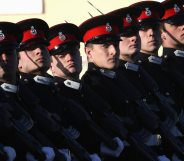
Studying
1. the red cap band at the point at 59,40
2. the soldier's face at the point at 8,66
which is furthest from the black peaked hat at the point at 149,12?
the soldier's face at the point at 8,66

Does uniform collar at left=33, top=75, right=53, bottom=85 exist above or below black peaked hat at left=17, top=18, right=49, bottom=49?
below

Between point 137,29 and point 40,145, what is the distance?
1889 millimetres

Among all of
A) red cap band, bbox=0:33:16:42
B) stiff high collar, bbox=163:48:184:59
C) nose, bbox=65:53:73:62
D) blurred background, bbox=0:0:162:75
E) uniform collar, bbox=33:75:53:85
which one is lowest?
blurred background, bbox=0:0:162:75

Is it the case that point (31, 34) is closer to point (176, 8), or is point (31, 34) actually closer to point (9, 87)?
point (9, 87)

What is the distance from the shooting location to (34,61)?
Answer: 7.52 metres

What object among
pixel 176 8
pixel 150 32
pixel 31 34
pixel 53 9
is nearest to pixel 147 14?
pixel 150 32

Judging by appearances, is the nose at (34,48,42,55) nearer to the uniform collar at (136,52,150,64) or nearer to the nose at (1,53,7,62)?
the nose at (1,53,7,62)

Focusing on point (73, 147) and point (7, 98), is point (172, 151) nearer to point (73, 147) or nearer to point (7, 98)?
point (73, 147)

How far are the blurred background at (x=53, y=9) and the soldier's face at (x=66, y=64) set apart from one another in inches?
208

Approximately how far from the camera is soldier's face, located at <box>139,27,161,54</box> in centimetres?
871

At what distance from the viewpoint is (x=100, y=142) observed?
7.66 meters

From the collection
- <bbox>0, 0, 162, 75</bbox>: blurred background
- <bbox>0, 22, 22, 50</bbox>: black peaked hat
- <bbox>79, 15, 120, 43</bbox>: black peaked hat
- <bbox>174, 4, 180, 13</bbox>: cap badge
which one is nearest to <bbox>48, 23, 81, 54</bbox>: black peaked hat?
<bbox>79, 15, 120, 43</bbox>: black peaked hat

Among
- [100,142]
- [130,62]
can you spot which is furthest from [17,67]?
[130,62]

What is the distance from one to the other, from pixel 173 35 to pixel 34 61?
2.04 metres
